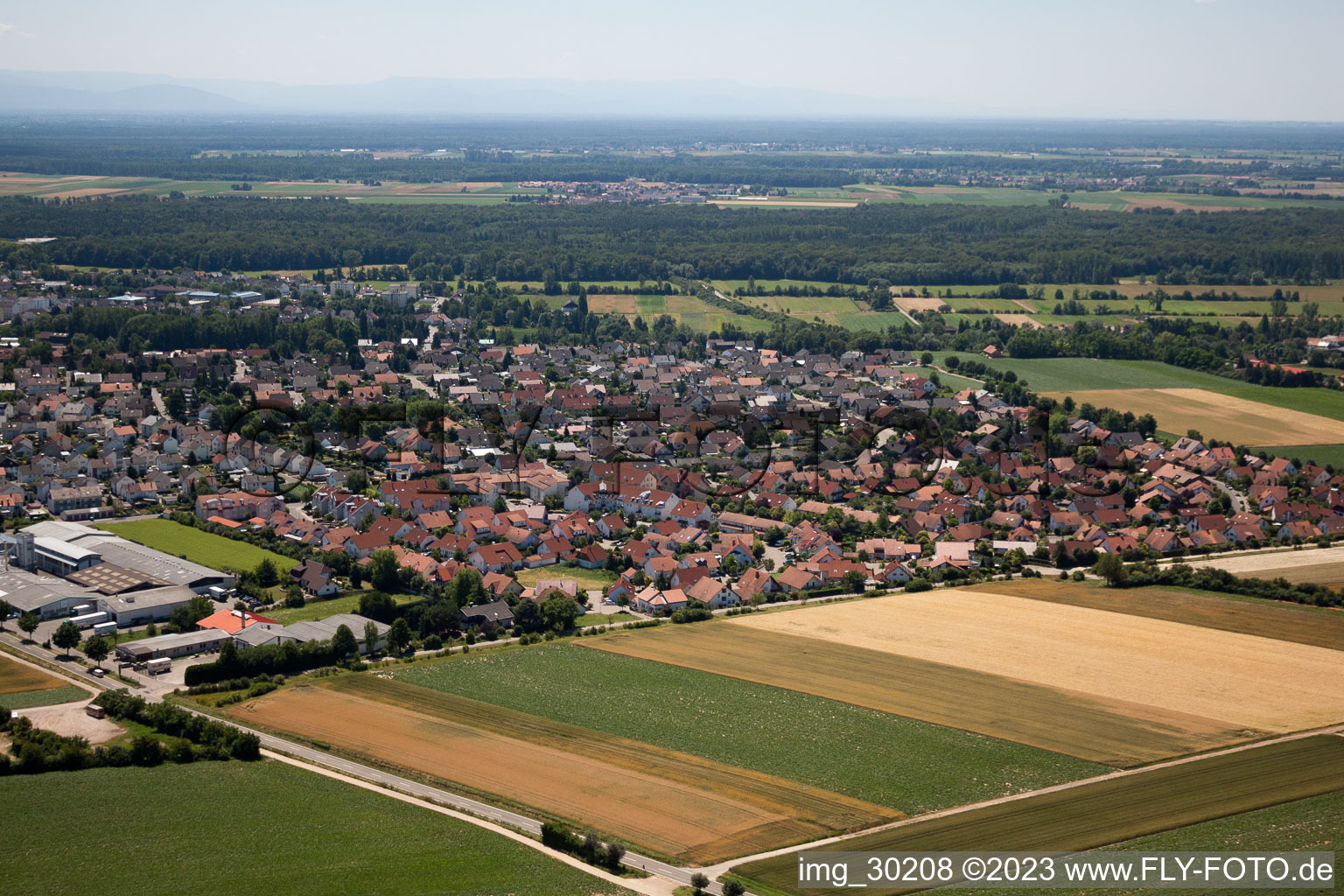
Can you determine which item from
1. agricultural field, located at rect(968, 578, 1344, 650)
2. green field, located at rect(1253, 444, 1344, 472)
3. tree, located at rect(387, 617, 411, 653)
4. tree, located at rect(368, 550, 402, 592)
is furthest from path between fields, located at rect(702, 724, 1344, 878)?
green field, located at rect(1253, 444, 1344, 472)

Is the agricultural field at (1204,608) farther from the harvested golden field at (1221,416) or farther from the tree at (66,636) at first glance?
the tree at (66,636)

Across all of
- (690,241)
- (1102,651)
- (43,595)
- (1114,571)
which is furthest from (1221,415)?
(690,241)

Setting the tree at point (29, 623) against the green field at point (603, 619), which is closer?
the tree at point (29, 623)

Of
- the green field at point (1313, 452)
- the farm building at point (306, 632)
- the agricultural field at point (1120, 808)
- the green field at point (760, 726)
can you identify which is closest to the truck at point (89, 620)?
the farm building at point (306, 632)

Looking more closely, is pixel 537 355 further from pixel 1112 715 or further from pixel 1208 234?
pixel 1208 234

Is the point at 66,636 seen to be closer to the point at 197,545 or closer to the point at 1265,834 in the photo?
the point at 197,545

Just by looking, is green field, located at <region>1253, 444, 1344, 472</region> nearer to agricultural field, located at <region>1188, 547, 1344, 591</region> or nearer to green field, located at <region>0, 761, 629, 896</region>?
agricultural field, located at <region>1188, 547, 1344, 591</region>
